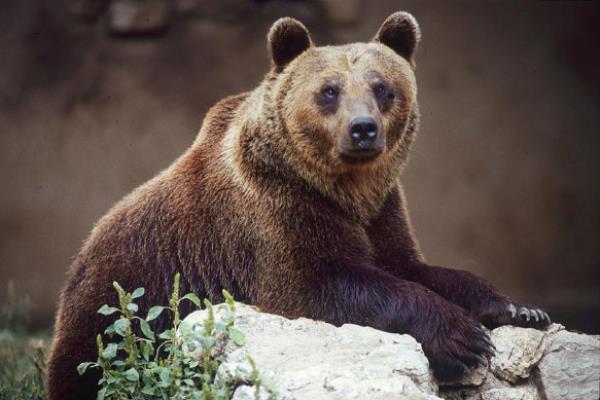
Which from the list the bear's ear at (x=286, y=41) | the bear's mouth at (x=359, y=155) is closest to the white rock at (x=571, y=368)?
the bear's mouth at (x=359, y=155)

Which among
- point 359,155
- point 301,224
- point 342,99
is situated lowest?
point 301,224

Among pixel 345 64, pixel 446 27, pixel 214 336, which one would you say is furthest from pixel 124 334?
pixel 446 27

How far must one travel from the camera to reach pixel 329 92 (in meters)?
6.05

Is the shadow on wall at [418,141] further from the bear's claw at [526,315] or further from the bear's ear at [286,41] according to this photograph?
the bear's claw at [526,315]

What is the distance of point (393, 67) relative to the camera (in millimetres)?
6281

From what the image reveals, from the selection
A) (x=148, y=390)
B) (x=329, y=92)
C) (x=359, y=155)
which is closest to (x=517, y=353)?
(x=359, y=155)

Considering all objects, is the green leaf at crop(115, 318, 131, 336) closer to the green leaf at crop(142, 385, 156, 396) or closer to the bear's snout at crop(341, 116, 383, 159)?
the green leaf at crop(142, 385, 156, 396)

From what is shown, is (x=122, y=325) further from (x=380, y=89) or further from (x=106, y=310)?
(x=380, y=89)

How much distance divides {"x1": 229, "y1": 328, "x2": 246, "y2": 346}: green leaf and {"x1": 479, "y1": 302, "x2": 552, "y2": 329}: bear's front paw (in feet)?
6.02

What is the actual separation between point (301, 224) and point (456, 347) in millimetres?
1291

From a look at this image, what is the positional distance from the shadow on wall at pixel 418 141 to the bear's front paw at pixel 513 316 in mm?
5754

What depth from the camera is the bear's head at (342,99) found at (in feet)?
19.3

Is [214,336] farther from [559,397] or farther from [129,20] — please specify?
[129,20]

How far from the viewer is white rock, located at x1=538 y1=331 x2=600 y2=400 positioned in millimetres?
5109
